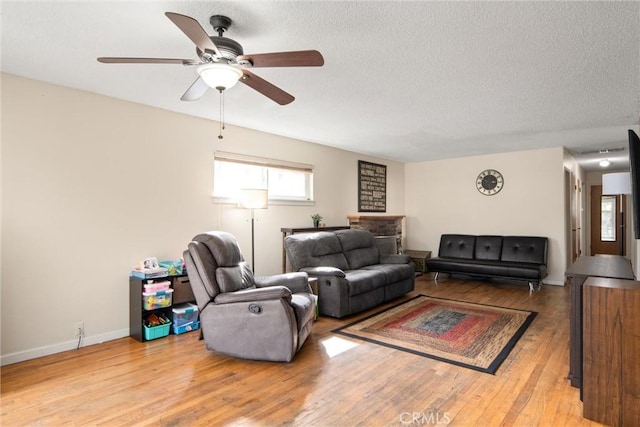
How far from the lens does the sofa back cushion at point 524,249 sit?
5478 millimetres

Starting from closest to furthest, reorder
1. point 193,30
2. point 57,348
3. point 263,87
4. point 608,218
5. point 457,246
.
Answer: point 193,30
point 263,87
point 57,348
point 457,246
point 608,218

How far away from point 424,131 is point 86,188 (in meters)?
3.99

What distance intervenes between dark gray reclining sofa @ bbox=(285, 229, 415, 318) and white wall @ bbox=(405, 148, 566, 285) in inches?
94.0

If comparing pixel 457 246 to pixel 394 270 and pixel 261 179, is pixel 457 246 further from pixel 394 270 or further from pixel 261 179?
pixel 261 179

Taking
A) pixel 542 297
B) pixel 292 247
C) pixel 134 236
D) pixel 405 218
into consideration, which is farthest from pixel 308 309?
pixel 405 218

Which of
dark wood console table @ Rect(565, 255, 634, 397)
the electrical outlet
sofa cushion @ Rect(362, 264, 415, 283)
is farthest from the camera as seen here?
sofa cushion @ Rect(362, 264, 415, 283)

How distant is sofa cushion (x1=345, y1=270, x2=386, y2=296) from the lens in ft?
12.7

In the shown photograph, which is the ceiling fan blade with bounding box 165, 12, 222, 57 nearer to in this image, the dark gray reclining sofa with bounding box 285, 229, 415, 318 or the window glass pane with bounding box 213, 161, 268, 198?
the window glass pane with bounding box 213, 161, 268, 198

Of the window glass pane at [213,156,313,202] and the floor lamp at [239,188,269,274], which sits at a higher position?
the window glass pane at [213,156,313,202]

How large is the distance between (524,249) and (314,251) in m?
3.72

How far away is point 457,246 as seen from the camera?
6.32 metres

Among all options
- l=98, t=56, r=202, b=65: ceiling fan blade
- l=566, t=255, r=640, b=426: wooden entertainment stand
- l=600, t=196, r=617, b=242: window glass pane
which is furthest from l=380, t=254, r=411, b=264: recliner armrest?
l=600, t=196, r=617, b=242: window glass pane

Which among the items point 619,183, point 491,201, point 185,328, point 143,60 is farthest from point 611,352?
point 491,201

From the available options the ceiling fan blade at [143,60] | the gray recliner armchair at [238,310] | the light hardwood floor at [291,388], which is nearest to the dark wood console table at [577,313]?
the light hardwood floor at [291,388]
